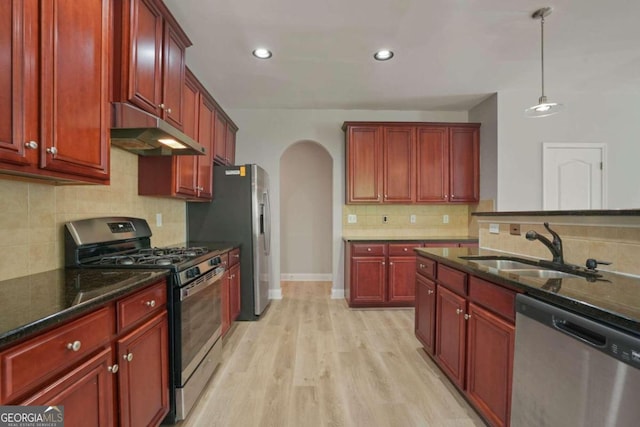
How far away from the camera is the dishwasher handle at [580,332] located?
96 cm

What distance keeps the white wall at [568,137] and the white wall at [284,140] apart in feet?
6.44

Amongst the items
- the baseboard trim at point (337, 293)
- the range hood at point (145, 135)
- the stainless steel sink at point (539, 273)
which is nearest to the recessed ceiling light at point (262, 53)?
the range hood at point (145, 135)

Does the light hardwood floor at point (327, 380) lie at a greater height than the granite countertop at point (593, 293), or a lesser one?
lesser

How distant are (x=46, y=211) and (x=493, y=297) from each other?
2.38 metres

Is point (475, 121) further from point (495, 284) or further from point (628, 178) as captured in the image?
point (495, 284)

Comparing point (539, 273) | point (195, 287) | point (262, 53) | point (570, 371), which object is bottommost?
point (570, 371)

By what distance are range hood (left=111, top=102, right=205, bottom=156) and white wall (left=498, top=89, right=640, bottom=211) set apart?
140 inches

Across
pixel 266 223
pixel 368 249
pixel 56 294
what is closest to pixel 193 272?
pixel 56 294

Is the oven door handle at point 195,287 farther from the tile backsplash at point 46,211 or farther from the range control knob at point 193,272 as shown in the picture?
the tile backsplash at point 46,211

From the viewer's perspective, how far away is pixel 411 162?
3.96m

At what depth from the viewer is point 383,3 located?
2.06m

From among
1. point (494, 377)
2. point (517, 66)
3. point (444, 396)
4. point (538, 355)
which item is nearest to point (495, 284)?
point (538, 355)

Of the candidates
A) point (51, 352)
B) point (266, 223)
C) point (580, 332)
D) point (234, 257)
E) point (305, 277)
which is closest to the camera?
point (51, 352)

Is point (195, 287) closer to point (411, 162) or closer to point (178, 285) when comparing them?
point (178, 285)
